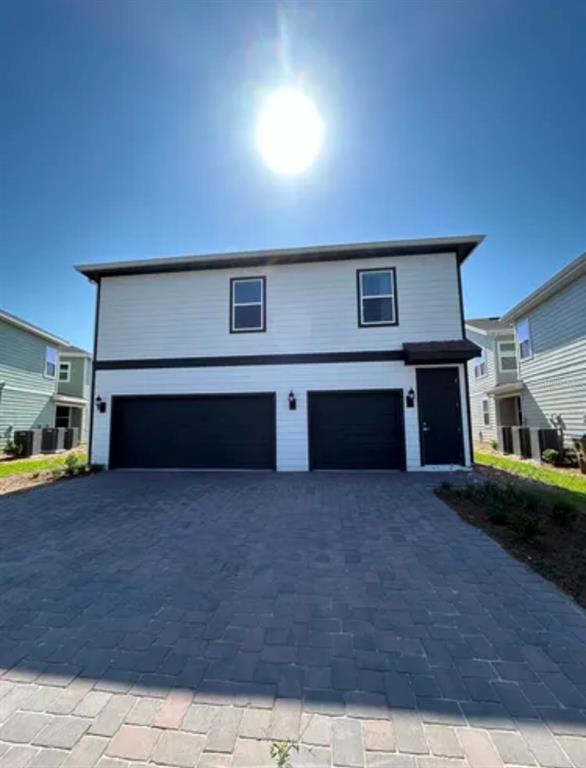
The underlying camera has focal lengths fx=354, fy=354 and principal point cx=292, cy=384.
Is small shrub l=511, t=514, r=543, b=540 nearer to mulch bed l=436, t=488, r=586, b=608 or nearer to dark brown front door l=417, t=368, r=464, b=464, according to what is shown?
mulch bed l=436, t=488, r=586, b=608

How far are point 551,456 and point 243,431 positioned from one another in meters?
9.71

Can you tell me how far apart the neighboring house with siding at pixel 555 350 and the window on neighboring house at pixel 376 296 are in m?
5.55

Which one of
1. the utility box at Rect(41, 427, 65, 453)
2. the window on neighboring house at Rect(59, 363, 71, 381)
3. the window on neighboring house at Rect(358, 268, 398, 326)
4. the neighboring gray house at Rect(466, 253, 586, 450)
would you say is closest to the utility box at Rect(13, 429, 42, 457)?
the utility box at Rect(41, 427, 65, 453)

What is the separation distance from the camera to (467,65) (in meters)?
6.49

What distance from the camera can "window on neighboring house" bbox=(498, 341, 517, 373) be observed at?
18.0 metres

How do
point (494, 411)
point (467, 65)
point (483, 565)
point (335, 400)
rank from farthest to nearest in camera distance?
point (494, 411), point (335, 400), point (467, 65), point (483, 565)

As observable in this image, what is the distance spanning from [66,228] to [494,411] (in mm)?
20164

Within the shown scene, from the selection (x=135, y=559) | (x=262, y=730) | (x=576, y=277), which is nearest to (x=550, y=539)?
(x=262, y=730)

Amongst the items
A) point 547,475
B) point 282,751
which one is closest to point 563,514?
point 282,751

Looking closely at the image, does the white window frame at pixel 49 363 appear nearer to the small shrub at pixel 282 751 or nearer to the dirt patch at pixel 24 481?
the dirt patch at pixel 24 481

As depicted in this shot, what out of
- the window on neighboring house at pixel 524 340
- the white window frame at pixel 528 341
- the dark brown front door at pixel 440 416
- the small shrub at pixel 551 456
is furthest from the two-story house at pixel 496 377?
the dark brown front door at pixel 440 416

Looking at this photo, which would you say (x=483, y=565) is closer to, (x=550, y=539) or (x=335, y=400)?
(x=550, y=539)

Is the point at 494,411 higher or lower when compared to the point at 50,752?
higher

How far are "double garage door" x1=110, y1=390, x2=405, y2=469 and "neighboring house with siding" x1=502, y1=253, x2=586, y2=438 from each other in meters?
6.63
